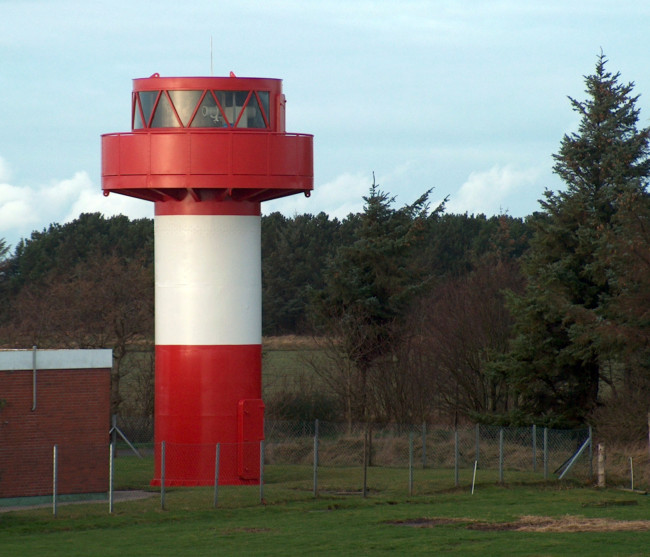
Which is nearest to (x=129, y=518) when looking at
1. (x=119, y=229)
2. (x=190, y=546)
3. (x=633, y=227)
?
(x=190, y=546)

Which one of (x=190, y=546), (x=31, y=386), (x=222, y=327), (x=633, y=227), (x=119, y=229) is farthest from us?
(x=119, y=229)

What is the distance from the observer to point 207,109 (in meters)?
29.7

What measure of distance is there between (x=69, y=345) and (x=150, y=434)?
4.16 m

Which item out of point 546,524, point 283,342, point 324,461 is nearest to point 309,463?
point 324,461

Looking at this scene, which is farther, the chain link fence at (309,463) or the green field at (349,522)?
the chain link fence at (309,463)

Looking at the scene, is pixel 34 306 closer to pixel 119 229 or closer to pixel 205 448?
pixel 205 448

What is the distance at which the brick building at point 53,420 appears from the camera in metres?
27.0

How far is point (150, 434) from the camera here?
41906 millimetres

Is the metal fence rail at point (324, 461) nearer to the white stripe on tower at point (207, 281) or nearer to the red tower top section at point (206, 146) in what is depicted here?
the white stripe on tower at point (207, 281)

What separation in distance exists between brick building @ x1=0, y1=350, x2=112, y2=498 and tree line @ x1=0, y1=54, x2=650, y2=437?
11961 millimetres

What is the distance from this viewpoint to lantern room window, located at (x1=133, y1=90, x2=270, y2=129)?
2958 centimetres

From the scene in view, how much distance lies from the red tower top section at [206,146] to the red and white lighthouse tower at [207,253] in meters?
0.03

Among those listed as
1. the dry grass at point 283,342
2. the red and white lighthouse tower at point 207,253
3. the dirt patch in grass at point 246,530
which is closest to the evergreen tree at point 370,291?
the red and white lighthouse tower at point 207,253

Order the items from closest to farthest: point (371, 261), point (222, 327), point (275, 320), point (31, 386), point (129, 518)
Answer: point (129, 518) → point (31, 386) → point (222, 327) → point (371, 261) → point (275, 320)
